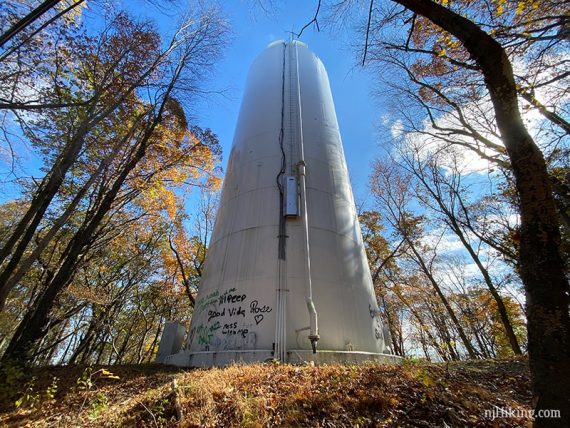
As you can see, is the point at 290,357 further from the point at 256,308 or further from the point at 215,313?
the point at 215,313

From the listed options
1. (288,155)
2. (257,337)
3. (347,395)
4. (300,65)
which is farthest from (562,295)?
(300,65)

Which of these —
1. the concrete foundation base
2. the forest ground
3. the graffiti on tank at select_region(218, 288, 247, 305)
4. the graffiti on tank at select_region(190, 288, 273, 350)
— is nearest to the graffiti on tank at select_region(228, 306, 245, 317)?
the graffiti on tank at select_region(190, 288, 273, 350)

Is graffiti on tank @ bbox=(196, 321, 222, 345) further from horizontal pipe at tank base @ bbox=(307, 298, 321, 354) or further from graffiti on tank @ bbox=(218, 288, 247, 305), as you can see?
horizontal pipe at tank base @ bbox=(307, 298, 321, 354)

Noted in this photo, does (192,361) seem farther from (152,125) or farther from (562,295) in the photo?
(152,125)

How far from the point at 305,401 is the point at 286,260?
15.1ft

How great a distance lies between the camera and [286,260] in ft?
28.1

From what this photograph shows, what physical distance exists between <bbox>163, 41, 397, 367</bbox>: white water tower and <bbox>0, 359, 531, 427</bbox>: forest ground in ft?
5.51

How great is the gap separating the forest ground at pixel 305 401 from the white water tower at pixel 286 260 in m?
1.68

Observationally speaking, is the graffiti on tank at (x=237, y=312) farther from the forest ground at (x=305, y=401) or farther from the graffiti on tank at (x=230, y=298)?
the forest ground at (x=305, y=401)

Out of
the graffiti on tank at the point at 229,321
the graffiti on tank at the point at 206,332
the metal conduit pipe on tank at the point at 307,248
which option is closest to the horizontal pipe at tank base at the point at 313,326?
the metal conduit pipe on tank at the point at 307,248

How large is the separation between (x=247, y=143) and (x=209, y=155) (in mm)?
A: 4660

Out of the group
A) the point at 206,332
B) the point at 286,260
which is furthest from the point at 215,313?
the point at 286,260

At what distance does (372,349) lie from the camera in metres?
8.37

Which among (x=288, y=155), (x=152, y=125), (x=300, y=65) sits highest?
(x=300, y=65)
